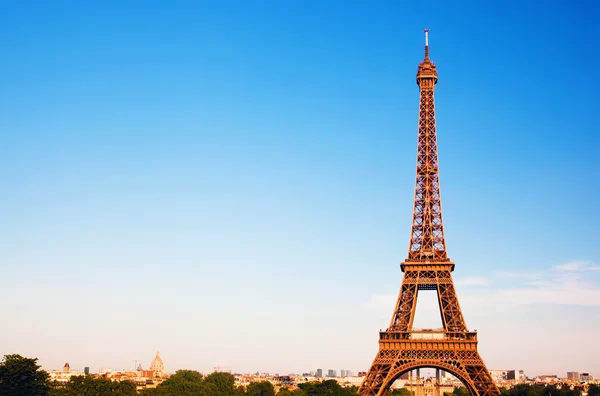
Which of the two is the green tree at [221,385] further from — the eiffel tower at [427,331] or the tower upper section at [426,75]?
the tower upper section at [426,75]

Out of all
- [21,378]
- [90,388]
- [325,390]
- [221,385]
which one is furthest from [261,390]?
[21,378]

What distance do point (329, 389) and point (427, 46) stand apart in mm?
→ 54636

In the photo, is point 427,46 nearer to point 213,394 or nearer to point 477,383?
point 477,383

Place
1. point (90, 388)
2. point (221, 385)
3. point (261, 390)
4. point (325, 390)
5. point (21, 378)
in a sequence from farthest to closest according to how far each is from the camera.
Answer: point (261, 390)
point (221, 385)
point (325, 390)
point (90, 388)
point (21, 378)

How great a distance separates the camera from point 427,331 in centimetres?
8969

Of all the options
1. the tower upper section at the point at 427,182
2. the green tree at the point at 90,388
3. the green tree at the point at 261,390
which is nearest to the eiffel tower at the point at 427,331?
the tower upper section at the point at 427,182

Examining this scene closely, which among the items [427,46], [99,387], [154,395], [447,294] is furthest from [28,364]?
[427,46]

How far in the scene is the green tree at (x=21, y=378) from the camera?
88.1m

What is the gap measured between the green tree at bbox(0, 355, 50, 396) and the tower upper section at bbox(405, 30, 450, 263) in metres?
50.2

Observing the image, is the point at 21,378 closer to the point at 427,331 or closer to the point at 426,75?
the point at 427,331

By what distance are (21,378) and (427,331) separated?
167 ft

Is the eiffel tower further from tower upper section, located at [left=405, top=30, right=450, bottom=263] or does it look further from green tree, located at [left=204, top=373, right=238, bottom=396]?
green tree, located at [left=204, top=373, right=238, bottom=396]

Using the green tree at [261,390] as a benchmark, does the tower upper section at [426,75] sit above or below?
above

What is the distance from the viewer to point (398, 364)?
90375 mm
